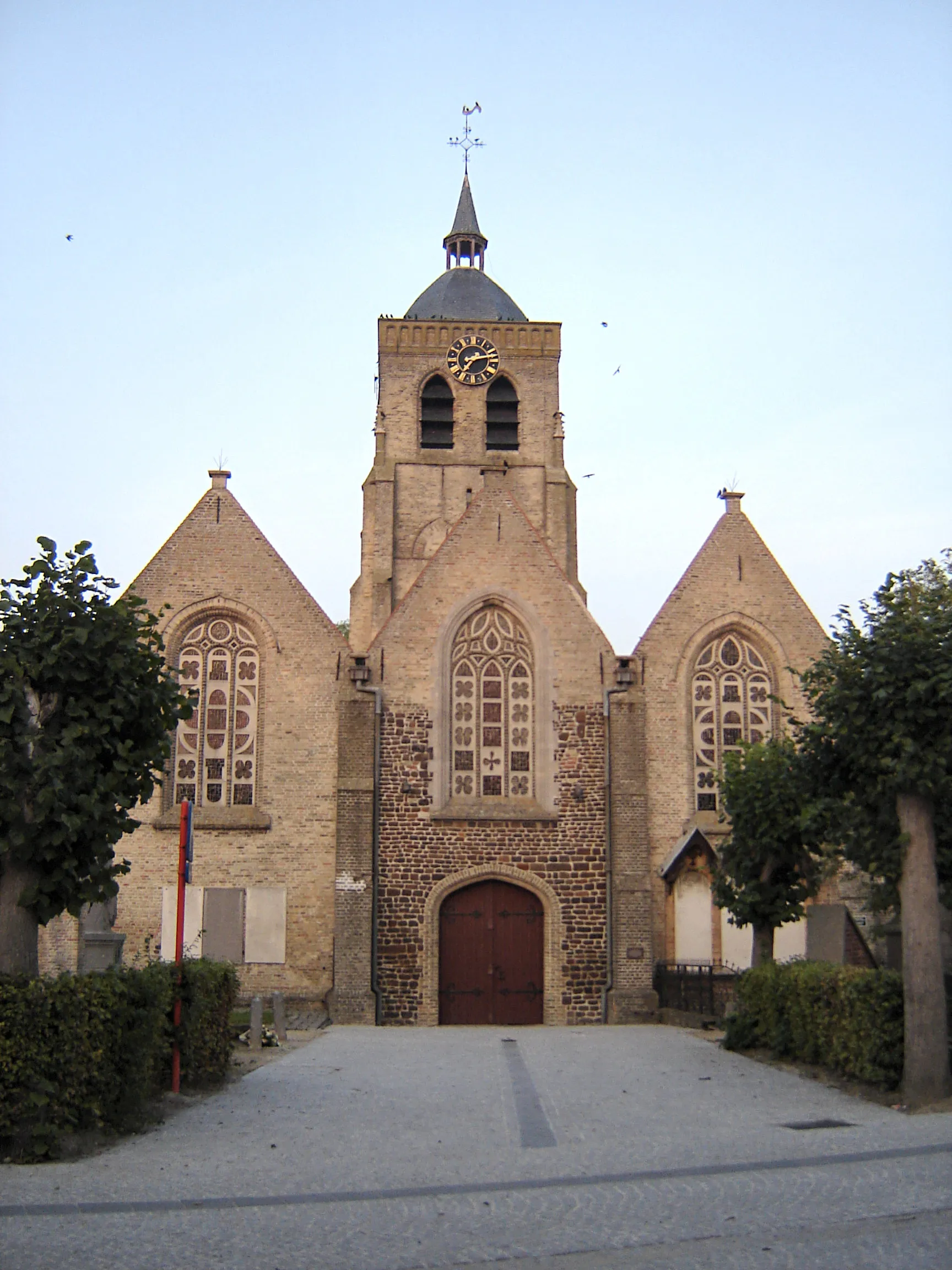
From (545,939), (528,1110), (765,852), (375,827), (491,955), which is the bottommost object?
(528,1110)

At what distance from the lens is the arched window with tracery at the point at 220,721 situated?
82.4ft

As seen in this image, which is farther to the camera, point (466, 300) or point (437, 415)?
point (466, 300)

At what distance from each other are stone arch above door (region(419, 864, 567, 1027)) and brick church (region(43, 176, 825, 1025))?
0.04 meters

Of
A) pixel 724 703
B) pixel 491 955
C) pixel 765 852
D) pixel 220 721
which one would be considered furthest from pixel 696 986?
pixel 220 721

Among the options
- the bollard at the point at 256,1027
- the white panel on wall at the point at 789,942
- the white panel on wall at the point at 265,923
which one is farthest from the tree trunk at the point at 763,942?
the white panel on wall at the point at 265,923

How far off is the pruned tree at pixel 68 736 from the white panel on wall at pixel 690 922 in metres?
14.7

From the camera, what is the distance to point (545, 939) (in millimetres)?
24125

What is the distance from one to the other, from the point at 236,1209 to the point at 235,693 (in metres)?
18.1

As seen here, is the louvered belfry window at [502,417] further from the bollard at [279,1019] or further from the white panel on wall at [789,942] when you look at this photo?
the bollard at [279,1019]

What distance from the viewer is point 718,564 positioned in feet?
87.9

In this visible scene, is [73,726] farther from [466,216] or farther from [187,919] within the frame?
[466,216]

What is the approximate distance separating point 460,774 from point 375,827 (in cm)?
188

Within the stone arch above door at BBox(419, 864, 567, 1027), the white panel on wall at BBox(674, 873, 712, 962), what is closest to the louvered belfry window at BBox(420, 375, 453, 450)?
the stone arch above door at BBox(419, 864, 567, 1027)

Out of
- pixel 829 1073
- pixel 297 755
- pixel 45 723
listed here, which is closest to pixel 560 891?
pixel 297 755
